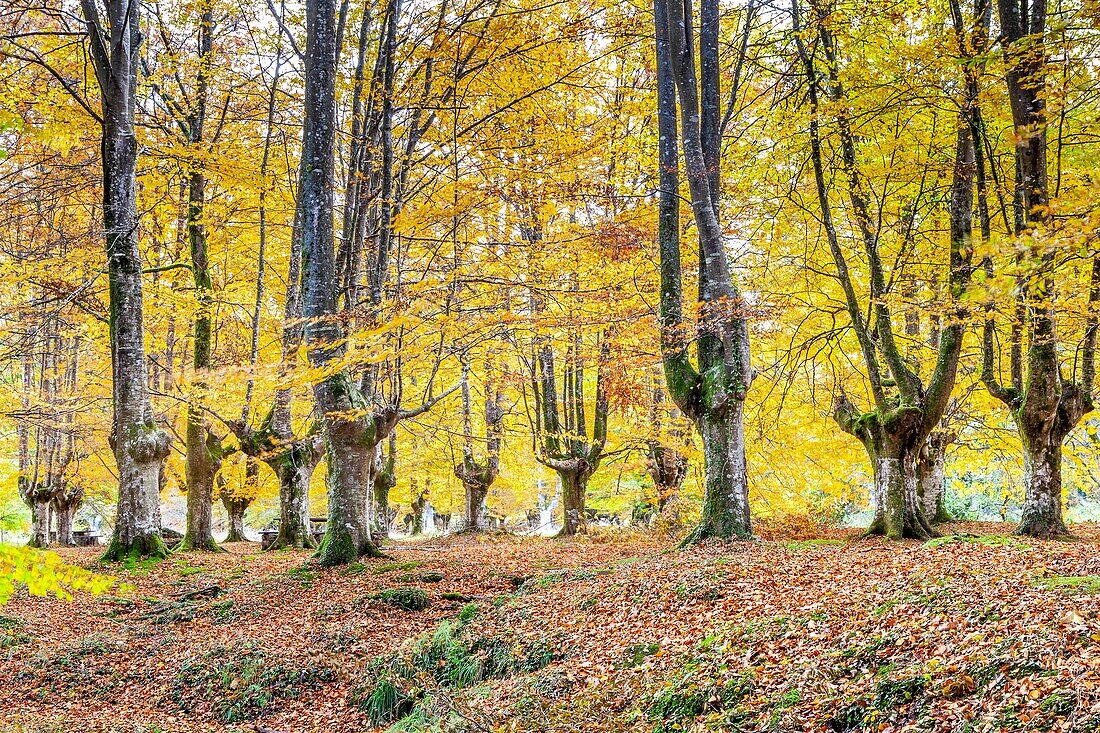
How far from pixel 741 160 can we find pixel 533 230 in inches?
178

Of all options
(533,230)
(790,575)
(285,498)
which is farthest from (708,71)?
(285,498)

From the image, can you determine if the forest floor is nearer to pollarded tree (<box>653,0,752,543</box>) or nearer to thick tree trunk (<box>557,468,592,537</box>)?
pollarded tree (<box>653,0,752,543</box>)

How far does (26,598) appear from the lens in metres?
9.32

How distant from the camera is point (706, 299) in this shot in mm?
9586

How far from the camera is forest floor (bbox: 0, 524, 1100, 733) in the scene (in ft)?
12.3

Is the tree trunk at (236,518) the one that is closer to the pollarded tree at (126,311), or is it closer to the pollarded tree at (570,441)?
the pollarded tree at (570,441)

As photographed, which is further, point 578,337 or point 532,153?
point 578,337

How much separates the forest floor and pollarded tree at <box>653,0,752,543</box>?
969 mm

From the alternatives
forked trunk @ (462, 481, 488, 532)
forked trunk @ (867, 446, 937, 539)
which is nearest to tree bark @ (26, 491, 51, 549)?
forked trunk @ (462, 481, 488, 532)

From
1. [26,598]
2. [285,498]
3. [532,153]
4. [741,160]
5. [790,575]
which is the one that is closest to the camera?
[790,575]

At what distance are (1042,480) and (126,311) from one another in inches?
533

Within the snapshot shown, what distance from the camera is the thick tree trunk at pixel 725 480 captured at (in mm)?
9125

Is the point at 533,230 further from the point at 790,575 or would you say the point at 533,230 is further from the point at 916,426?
the point at 790,575

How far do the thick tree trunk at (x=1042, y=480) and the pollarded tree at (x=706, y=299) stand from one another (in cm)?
403
